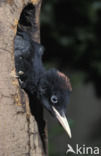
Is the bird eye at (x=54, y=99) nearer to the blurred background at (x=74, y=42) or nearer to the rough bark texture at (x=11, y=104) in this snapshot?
the rough bark texture at (x=11, y=104)

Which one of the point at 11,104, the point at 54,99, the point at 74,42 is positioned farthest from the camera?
the point at 74,42

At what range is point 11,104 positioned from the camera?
2488mm

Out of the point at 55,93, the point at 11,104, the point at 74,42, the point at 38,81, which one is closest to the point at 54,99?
the point at 55,93

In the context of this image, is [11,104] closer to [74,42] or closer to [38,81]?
[38,81]

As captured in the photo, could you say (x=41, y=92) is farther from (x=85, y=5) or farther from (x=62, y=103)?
(x=85, y=5)

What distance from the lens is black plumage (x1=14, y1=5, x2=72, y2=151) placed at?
2.70 m

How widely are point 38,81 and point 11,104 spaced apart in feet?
1.14

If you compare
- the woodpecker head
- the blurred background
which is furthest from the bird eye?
the blurred background

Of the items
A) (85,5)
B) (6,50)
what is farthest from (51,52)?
(6,50)

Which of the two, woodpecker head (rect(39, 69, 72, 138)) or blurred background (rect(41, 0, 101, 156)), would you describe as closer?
woodpecker head (rect(39, 69, 72, 138))

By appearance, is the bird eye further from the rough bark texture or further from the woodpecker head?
the rough bark texture

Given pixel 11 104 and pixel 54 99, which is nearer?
pixel 11 104

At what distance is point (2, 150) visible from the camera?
7.86 ft

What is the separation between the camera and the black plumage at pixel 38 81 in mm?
2699
